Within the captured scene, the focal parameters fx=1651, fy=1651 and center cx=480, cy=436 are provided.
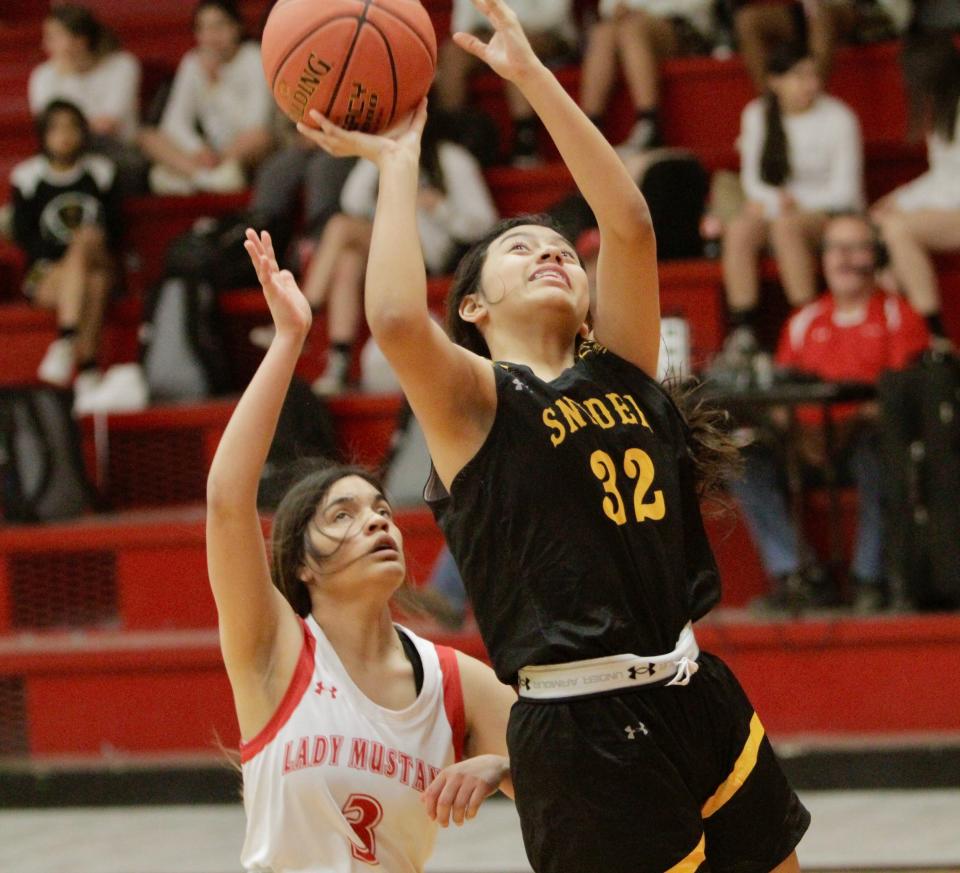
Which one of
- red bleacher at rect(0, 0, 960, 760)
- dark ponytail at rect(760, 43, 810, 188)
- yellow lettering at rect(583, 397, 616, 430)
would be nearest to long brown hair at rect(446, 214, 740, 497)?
yellow lettering at rect(583, 397, 616, 430)

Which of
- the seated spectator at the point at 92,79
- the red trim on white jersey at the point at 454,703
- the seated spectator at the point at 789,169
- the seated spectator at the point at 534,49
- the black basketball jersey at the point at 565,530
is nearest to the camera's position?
the black basketball jersey at the point at 565,530

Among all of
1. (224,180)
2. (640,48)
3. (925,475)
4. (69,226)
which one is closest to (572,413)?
(925,475)

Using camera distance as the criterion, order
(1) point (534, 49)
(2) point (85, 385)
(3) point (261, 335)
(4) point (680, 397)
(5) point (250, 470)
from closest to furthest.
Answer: (5) point (250, 470), (4) point (680, 397), (3) point (261, 335), (2) point (85, 385), (1) point (534, 49)

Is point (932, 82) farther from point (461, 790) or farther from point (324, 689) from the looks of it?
point (461, 790)

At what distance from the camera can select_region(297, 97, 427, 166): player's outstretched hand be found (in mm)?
2256

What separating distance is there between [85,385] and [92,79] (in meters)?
1.75

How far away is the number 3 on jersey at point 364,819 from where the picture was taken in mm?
2623

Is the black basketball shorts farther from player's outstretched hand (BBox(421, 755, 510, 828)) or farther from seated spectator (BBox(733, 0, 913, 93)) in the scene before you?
seated spectator (BBox(733, 0, 913, 93))

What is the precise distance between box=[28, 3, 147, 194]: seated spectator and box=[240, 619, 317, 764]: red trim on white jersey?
5231 millimetres

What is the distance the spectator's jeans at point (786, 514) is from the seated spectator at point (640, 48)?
6.76ft

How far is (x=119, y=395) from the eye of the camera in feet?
21.2

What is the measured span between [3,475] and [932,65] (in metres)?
3.72

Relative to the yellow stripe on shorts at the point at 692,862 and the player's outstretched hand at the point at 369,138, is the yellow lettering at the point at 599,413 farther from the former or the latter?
the yellow stripe on shorts at the point at 692,862

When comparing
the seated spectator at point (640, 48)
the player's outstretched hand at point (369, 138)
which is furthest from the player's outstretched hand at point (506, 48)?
the seated spectator at point (640, 48)
